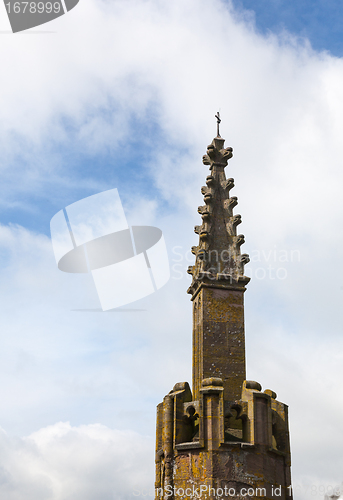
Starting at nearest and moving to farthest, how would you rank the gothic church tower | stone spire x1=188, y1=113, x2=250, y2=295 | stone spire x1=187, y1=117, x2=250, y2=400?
the gothic church tower, stone spire x1=187, y1=117, x2=250, y2=400, stone spire x1=188, y1=113, x2=250, y2=295

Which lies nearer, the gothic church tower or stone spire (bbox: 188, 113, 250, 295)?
the gothic church tower

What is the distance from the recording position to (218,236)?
54.8 feet

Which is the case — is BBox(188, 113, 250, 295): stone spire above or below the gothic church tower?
above

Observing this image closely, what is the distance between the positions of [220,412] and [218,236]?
214 inches

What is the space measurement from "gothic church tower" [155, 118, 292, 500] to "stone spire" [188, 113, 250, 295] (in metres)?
0.03

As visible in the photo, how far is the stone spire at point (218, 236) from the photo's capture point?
15.9 metres

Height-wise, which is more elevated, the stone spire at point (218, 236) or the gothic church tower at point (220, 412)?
the stone spire at point (218, 236)

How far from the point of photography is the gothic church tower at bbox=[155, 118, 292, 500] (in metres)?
12.9

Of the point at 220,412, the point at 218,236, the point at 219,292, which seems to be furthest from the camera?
the point at 218,236

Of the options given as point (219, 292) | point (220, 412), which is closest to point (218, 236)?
point (219, 292)

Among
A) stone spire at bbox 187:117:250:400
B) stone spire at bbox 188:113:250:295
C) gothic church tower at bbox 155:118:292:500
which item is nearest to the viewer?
gothic church tower at bbox 155:118:292:500

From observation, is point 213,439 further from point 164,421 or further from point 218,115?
point 218,115

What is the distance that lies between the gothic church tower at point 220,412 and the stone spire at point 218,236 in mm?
29

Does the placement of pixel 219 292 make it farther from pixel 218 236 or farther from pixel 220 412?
pixel 220 412
